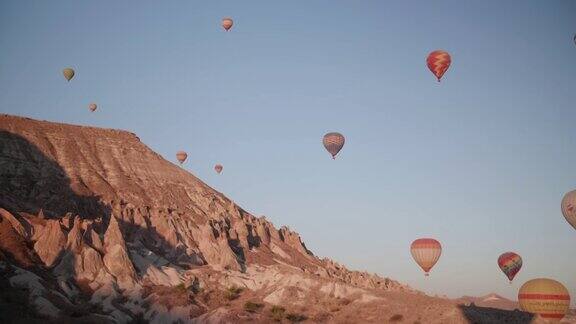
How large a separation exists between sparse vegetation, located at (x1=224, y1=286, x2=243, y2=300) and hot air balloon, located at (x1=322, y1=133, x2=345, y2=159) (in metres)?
27.3

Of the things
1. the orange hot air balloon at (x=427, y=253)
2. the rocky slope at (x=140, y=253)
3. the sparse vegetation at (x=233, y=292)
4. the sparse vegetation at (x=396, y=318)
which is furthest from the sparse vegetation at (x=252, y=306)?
the orange hot air balloon at (x=427, y=253)

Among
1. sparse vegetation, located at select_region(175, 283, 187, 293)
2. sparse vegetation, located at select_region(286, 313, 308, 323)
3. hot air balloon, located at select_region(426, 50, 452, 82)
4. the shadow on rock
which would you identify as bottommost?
sparse vegetation, located at select_region(286, 313, 308, 323)

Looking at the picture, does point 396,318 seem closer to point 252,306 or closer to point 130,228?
point 252,306

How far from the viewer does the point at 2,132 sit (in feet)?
345

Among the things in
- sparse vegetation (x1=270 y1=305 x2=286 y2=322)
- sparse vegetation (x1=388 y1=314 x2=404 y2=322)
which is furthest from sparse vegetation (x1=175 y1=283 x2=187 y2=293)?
sparse vegetation (x1=388 y1=314 x2=404 y2=322)

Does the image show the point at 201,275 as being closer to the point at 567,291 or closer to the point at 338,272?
the point at 338,272

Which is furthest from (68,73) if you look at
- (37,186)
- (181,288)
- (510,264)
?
(510,264)

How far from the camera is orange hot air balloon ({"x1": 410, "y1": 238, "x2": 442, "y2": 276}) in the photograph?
88438 millimetres

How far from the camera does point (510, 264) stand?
98.0m

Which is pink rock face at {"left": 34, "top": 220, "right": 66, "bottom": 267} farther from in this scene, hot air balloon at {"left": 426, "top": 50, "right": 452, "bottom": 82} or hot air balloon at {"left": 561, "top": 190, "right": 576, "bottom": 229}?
hot air balloon at {"left": 561, "top": 190, "right": 576, "bottom": 229}

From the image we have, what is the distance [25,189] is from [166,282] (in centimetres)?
2983

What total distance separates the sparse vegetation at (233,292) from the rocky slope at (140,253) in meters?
0.26

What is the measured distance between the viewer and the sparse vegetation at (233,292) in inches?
3007

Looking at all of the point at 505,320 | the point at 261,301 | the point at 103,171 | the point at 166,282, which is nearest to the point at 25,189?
the point at 103,171
